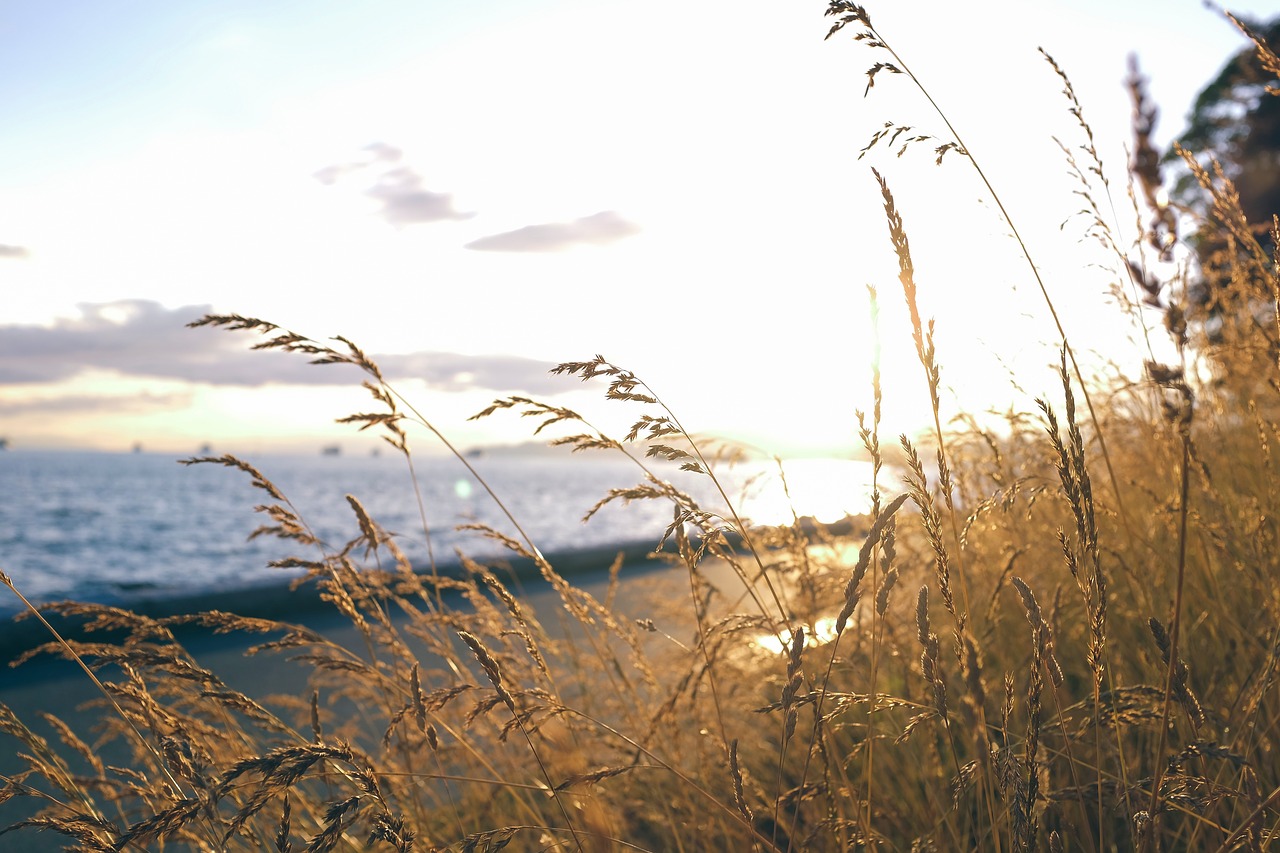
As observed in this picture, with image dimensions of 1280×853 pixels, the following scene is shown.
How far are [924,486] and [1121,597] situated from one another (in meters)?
1.89

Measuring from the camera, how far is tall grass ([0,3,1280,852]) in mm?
967

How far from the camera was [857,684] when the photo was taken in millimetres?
2457

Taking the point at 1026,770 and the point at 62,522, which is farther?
the point at 62,522

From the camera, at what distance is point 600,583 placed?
8391 millimetres

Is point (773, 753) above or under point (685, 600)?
under

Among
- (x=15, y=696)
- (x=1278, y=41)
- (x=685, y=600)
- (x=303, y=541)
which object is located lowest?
(x=15, y=696)

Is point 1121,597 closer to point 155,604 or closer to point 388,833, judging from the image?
point 388,833

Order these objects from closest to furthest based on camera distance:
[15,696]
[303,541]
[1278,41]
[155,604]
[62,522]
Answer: [303,541], [15,696], [155,604], [1278,41], [62,522]

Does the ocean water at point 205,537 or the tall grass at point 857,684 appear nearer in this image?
the tall grass at point 857,684

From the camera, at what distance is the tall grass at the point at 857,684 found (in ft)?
3.17

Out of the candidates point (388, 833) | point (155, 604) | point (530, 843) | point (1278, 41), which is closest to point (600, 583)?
point (155, 604)

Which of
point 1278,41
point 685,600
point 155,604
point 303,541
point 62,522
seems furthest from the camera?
point 62,522

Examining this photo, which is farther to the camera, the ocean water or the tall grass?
the ocean water

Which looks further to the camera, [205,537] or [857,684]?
[205,537]
